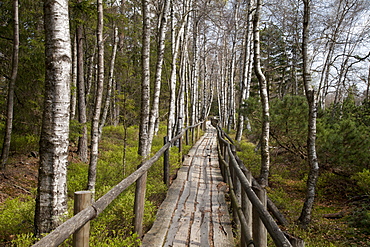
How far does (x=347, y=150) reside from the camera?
23.4 ft

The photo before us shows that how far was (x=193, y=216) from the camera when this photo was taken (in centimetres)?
458

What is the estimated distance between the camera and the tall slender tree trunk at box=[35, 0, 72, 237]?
116 inches

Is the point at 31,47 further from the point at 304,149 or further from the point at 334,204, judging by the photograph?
the point at 334,204

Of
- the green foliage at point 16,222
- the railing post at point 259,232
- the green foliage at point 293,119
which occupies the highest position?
the green foliage at point 293,119

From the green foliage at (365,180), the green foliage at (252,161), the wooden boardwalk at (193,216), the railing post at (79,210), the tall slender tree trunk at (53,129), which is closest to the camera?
the railing post at (79,210)

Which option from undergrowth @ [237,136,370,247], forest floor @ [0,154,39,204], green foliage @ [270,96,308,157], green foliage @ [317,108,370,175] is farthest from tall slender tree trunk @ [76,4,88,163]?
Result: green foliage @ [317,108,370,175]

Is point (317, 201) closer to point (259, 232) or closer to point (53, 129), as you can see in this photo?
point (259, 232)

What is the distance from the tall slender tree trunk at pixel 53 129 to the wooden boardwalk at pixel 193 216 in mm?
1376

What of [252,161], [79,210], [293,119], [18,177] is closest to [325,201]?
[293,119]

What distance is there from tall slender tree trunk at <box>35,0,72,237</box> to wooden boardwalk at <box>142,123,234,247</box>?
138 cm

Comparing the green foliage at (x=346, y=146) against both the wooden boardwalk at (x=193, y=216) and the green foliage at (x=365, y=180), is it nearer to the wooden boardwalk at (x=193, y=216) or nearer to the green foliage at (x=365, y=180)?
the green foliage at (x=365, y=180)

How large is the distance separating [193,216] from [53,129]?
294 cm

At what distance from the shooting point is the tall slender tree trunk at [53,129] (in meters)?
2.96

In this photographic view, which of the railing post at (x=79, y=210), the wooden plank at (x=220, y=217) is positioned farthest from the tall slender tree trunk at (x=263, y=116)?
the railing post at (x=79, y=210)
